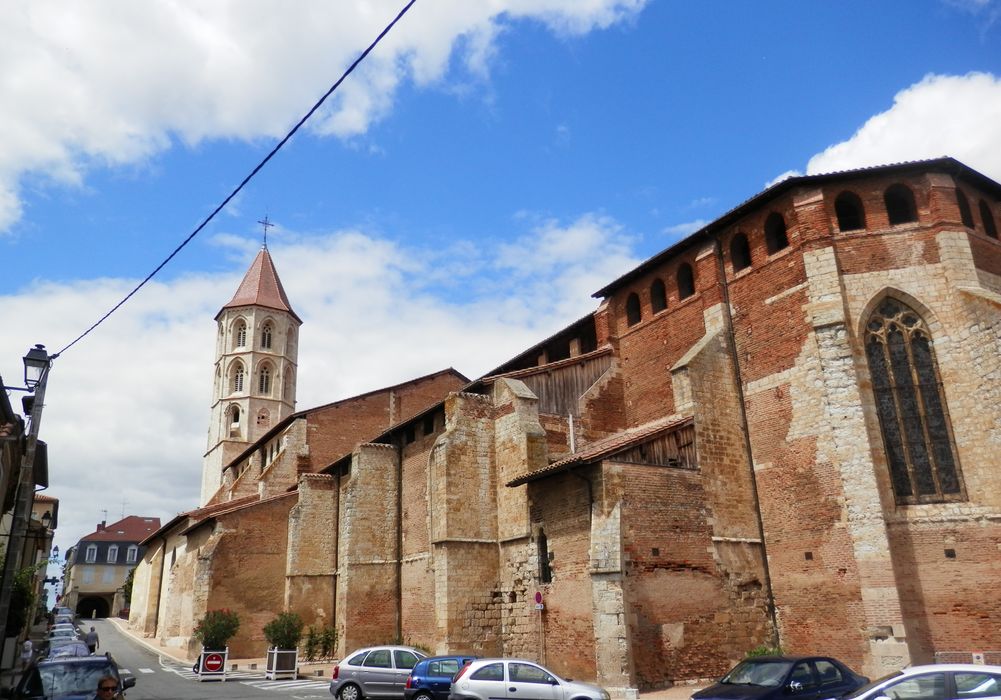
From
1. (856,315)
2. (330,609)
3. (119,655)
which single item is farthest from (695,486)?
(119,655)

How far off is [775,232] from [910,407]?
17.9 ft

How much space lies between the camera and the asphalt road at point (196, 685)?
1708 cm

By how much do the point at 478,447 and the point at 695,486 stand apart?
6.72 meters

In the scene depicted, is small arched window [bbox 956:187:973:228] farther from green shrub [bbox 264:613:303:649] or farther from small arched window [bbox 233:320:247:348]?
small arched window [bbox 233:320:247:348]

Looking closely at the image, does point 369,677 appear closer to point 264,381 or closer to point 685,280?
point 685,280

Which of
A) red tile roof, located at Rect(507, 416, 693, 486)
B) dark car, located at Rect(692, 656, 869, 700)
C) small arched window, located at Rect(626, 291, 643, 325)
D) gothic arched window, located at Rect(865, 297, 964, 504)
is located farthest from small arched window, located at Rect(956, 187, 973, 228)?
dark car, located at Rect(692, 656, 869, 700)

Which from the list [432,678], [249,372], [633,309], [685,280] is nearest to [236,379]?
[249,372]

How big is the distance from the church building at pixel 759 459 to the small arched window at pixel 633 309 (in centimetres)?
5

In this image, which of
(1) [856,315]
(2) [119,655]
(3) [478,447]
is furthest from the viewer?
(2) [119,655]

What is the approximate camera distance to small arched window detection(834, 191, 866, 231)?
18078 millimetres

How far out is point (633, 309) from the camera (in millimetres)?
22906

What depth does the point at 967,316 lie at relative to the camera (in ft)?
52.1

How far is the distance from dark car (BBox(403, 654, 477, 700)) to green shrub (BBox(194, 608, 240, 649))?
13075 mm

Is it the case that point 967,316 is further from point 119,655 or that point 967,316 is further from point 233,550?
point 119,655
